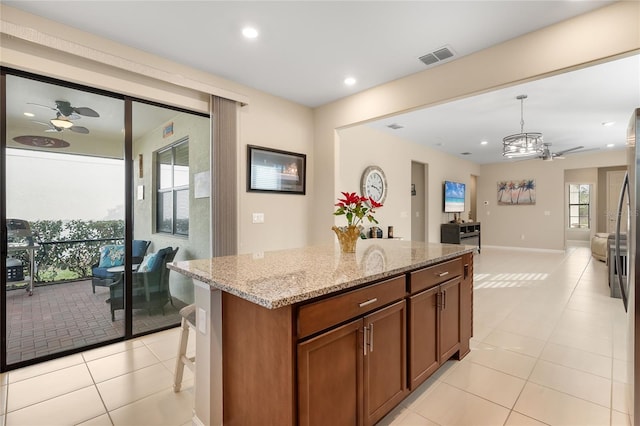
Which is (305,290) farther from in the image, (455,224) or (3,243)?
(455,224)

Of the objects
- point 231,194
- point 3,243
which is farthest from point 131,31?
point 3,243

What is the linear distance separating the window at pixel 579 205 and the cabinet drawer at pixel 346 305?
1084 cm

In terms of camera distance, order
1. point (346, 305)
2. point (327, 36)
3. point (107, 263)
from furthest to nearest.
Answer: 1. point (107, 263)
2. point (327, 36)
3. point (346, 305)

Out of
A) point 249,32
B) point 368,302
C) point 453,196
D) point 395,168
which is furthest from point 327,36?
point 453,196

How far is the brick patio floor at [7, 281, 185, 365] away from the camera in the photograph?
2461 millimetres

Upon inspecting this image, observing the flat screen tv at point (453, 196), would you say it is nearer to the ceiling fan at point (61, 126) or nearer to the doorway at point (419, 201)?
the doorway at point (419, 201)

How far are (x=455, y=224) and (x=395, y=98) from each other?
4687 millimetres

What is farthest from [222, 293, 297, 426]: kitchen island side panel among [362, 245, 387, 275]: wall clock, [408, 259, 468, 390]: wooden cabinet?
[408, 259, 468, 390]: wooden cabinet

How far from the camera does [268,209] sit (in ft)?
12.6

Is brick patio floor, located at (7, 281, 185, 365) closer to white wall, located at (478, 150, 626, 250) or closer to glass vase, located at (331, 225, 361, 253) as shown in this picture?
glass vase, located at (331, 225, 361, 253)

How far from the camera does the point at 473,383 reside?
2.15 meters

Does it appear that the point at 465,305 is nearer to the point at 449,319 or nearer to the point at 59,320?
the point at 449,319

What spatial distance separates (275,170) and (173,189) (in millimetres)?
1214

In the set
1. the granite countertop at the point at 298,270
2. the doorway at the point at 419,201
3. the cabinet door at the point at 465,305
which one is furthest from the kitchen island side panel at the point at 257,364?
the doorway at the point at 419,201
